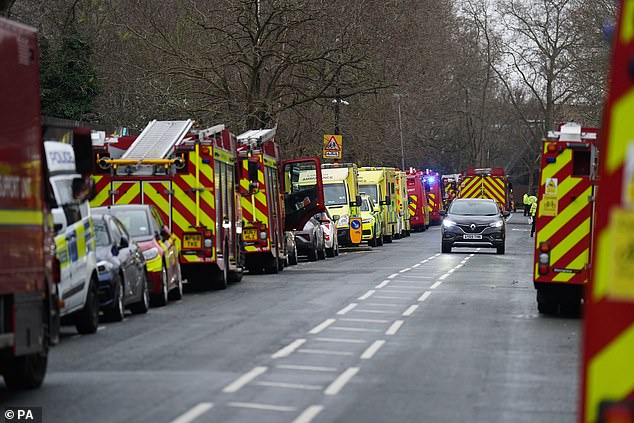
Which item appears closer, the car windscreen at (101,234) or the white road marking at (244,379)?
the white road marking at (244,379)

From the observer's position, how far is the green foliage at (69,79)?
51250mm

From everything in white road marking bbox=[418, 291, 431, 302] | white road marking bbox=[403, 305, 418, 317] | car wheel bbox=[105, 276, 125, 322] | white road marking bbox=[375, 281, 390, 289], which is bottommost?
white road marking bbox=[418, 291, 431, 302]

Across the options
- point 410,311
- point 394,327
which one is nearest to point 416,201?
point 410,311

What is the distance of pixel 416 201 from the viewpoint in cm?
7350

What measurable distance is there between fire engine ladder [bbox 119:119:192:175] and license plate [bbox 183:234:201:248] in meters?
1.35

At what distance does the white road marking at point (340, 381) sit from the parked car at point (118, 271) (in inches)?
235

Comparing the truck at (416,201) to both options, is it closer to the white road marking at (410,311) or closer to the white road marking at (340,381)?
the white road marking at (410,311)

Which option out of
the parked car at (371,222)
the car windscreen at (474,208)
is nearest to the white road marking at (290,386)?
the car windscreen at (474,208)

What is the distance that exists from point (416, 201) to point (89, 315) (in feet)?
187

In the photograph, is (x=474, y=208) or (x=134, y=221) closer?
(x=134, y=221)

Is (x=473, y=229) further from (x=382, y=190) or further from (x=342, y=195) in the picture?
(x=382, y=190)

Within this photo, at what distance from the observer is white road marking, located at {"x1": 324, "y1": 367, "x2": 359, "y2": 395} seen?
39.1 feet

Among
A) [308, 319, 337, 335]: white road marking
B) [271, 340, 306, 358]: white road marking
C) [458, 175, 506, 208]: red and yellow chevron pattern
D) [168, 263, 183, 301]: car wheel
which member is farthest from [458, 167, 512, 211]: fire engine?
[271, 340, 306, 358]: white road marking

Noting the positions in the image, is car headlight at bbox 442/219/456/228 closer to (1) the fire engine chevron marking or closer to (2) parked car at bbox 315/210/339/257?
(2) parked car at bbox 315/210/339/257
